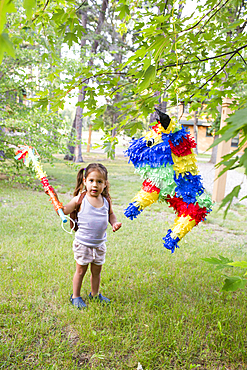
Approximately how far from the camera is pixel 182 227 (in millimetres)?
1816

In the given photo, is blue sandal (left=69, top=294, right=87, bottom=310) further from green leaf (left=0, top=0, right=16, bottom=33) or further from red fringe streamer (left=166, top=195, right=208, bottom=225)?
green leaf (left=0, top=0, right=16, bottom=33)

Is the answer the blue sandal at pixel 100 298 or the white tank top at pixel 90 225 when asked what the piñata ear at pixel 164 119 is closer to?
the white tank top at pixel 90 225

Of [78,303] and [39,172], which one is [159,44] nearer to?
[39,172]

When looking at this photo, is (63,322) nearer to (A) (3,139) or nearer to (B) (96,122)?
(B) (96,122)

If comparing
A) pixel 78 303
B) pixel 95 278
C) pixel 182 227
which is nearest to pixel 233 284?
pixel 182 227

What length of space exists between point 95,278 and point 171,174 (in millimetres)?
1190

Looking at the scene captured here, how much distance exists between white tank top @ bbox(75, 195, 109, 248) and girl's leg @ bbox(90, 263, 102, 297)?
21cm

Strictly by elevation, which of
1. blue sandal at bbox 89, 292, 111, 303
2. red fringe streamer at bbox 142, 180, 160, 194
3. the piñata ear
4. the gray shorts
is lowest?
blue sandal at bbox 89, 292, 111, 303

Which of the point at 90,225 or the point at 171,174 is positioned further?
the point at 90,225

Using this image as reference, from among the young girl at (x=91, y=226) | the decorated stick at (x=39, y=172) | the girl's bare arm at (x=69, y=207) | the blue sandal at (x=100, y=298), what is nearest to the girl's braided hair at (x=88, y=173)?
the young girl at (x=91, y=226)

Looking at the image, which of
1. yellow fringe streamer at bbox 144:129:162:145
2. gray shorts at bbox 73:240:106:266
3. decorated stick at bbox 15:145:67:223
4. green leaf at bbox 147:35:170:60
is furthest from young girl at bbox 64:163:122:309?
green leaf at bbox 147:35:170:60

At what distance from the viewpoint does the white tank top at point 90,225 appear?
88.7 inches

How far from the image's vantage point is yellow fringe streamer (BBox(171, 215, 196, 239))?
5.90 feet

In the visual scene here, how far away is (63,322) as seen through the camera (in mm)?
2145
